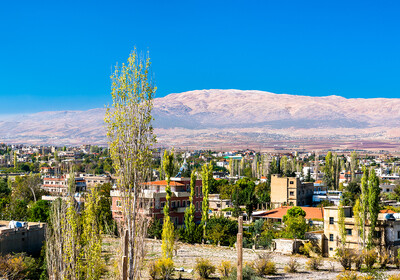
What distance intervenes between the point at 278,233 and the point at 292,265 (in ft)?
30.9

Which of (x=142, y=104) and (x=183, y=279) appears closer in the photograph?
(x=142, y=104)

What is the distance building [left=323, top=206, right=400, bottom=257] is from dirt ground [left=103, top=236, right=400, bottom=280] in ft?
4.50

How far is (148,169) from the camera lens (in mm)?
14734

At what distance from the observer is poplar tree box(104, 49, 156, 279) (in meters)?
14.3

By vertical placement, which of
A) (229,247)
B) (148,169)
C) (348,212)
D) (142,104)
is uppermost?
(142,104)

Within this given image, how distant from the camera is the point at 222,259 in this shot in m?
30.9

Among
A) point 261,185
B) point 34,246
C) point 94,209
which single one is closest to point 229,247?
point 34,246

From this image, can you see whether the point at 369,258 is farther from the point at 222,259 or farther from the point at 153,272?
the point at 153,272

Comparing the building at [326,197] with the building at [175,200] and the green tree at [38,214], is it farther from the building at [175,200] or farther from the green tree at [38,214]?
the green tree at [38,214]

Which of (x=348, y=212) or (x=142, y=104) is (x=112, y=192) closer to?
(x=348, y=212)

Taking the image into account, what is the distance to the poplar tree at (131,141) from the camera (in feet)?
47.1

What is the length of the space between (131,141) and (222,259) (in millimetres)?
18036

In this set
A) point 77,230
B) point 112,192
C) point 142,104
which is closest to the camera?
point 142,104

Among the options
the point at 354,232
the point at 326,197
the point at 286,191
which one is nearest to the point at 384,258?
the point at 354,232
